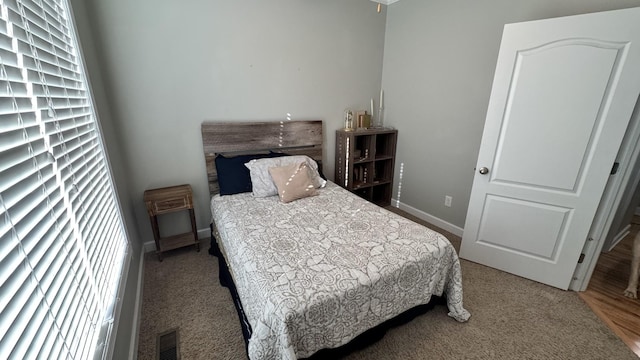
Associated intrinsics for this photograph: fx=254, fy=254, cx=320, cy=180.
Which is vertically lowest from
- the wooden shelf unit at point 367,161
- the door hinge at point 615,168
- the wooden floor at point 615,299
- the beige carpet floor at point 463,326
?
the beige carpet floor at point 463,326

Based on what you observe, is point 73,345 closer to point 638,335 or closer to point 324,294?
point 324,294

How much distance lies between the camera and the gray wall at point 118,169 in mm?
1436

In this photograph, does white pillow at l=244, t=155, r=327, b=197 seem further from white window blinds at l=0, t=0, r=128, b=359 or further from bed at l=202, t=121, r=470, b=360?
white window blinds at l=0, t=0, r=128, b=359

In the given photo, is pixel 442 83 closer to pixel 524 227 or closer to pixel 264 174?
pixel 524 227

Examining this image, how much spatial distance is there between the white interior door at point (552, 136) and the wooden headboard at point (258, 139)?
173 cm

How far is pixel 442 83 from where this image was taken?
8.98ft

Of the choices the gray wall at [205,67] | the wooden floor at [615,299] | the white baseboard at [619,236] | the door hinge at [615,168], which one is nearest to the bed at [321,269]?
the gray wall at [205,67]

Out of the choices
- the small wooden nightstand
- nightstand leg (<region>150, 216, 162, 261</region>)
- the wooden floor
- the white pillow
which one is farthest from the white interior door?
nightstand leg (<region>150, 216, 162, 261</region>)

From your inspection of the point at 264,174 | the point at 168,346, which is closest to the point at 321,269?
the point at 168,346

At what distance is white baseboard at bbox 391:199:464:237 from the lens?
9.51 ft

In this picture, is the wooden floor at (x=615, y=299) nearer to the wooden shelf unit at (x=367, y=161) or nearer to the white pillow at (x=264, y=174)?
the wooden shelf unit at (x=367, y=161)

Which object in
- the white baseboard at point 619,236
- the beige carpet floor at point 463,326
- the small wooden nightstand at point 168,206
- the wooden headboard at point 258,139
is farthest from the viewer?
the white baseboard at point 619,236

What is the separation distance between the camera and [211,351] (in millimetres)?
1549

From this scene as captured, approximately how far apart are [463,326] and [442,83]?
2298 millimetres
